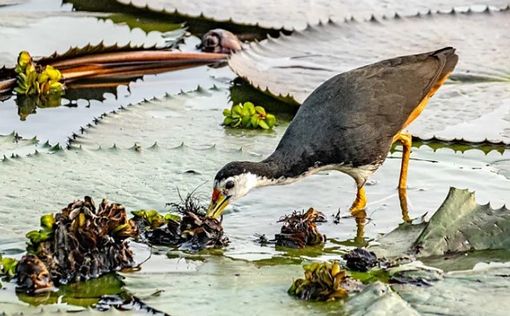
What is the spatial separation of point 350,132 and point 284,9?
2585mm

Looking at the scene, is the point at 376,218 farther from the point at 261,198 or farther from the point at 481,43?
the point at 481,43

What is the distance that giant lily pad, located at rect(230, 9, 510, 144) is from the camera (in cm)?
596

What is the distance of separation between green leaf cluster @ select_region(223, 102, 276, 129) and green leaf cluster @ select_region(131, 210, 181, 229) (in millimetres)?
1361

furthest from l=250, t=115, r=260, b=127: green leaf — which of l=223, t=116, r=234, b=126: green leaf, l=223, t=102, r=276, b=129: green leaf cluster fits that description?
l=223, t=116, r=234, b=126: green leaf

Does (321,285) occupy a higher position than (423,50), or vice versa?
(423,50)

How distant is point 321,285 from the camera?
3.90 metres

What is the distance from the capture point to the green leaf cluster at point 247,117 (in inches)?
232

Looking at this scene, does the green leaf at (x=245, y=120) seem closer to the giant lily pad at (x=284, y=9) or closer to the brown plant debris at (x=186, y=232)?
the brown plant debris at (x=186, y=232)

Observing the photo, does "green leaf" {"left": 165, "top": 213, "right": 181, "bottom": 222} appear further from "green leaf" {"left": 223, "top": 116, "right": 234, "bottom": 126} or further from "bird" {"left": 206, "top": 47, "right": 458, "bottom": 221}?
"green leaf" {"left": 223, "top": 116, "right": 234, "bottom": 126}

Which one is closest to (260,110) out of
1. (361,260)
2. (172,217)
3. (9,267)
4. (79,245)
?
(172,217)

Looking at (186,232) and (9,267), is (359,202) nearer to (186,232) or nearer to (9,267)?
(186,232)

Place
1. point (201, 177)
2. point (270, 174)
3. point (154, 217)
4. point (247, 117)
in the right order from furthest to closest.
A: point (247, 117) → point (201, 177) → point (270, 174) → point (154, 217)

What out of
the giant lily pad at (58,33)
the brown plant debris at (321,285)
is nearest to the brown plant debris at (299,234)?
the brown plant debris at (321,285)

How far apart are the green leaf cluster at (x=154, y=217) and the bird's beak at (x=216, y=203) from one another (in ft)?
0.61
